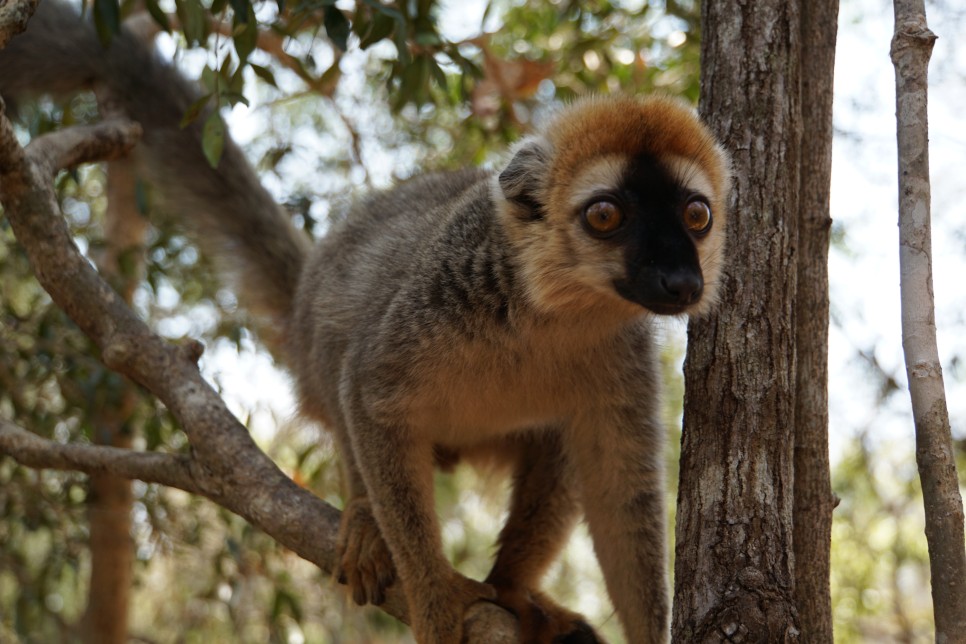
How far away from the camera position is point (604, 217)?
3.01 metres

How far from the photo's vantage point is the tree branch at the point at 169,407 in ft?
10.7

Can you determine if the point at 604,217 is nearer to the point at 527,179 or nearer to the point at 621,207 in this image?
the point at 621,207

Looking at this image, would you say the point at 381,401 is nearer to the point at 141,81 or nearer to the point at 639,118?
the point at 639,118

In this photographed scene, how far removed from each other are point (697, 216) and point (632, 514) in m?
1.13

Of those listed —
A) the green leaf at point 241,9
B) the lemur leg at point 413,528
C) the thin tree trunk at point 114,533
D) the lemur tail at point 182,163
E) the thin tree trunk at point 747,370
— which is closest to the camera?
the thin tree trunk at point 747,370

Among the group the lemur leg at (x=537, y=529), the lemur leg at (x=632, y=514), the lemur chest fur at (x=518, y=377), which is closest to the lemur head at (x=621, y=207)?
the lemur chest fur at (x=518, y=377)

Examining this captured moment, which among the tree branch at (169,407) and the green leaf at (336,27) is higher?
the green leaf at (336,27)

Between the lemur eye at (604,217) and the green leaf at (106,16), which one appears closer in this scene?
the lemur eye at (604,217)

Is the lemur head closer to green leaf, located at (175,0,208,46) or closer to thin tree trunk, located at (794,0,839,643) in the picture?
thin tree trunk, located at (794,0,839,643)

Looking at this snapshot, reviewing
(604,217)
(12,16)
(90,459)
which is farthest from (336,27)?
(90,459)

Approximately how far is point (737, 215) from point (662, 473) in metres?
1.04

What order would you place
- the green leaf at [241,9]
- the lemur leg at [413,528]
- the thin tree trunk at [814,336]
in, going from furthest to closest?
the green leaf at [241,9]
the lemur leg at [413,528]
the thin tree trunk at [814,336]

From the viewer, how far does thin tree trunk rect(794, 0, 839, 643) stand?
2830 millimetres

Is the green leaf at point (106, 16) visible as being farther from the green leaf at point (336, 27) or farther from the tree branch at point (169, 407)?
the green leaf at point (336, 27)
